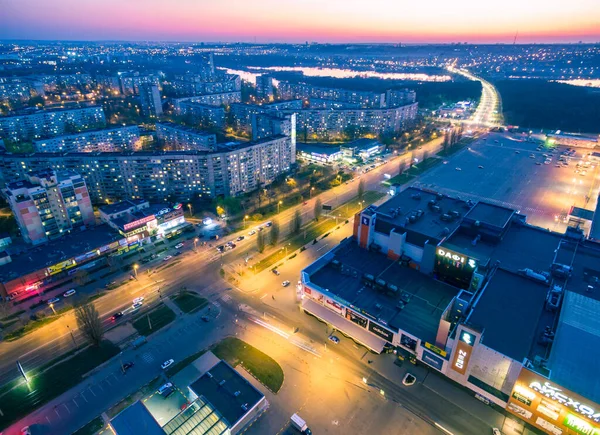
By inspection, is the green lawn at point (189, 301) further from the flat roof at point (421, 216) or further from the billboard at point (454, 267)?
the billboard at point (454, 267)

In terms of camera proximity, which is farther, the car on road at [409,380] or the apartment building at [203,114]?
the apartment building at [203,114]

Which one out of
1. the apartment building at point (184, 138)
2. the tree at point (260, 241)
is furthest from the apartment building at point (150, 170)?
the tree at point (260, 241)

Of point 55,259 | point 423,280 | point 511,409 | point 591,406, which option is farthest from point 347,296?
point 55,259

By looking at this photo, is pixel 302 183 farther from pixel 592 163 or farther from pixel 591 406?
pixel 592 163

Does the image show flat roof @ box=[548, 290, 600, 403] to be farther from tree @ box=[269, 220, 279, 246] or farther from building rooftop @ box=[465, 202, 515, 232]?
tree @ box=[269, 220, 279, 246]

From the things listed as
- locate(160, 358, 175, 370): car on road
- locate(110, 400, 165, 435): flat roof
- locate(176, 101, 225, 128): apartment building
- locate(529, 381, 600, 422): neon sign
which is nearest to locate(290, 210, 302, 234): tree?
locate(160, 358, 175, 370): car on road

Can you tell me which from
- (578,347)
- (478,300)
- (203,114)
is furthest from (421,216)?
(203,114)
